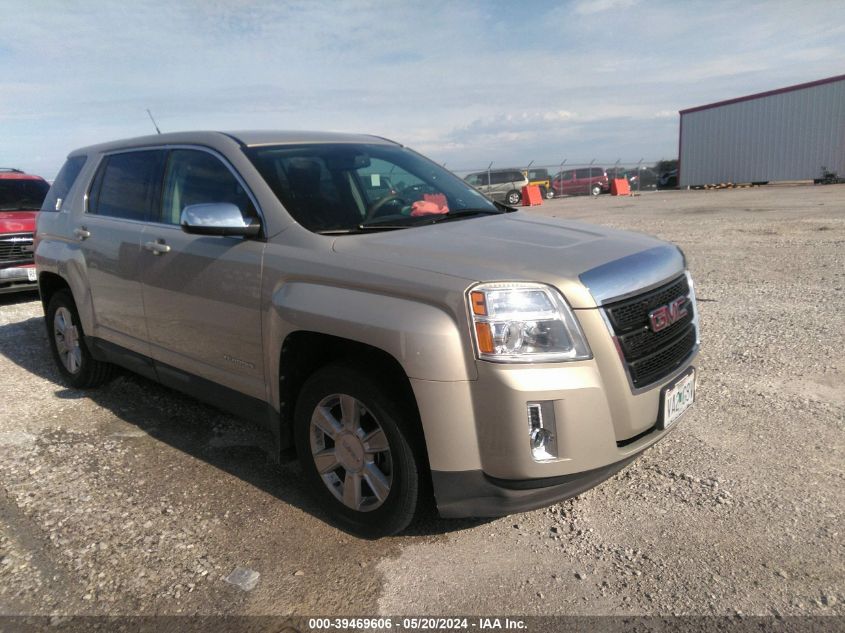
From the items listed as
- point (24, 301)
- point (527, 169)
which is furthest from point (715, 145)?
point (24, 301)

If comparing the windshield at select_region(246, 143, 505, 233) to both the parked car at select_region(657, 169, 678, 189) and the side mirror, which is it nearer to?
the side mirror

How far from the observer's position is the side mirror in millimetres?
3158

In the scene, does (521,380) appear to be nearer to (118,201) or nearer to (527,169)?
(118,201)

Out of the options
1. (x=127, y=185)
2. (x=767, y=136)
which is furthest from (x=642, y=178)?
(x=127, y=185)

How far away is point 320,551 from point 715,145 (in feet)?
125

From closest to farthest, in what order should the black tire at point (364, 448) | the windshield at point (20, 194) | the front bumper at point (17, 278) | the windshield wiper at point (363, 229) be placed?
the black tire at point (364, 448)
the windshield wiper at point (363, 229)
the front bumper at point (17, 278)
the windshield at point (20, 194)

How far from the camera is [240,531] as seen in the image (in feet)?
10.3

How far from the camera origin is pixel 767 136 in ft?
109

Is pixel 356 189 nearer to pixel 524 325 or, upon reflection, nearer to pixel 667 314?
pixel 524 325

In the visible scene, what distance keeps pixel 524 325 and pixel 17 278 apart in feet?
26.7

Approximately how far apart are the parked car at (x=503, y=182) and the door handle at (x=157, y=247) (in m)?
30.6

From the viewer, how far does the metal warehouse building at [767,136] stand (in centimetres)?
3047

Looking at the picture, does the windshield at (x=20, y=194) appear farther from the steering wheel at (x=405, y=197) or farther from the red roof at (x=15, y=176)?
the steering wheel at (x=405, y=197)

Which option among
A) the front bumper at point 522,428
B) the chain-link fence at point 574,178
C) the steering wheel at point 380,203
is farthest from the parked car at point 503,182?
the front bumper at point 522,428
